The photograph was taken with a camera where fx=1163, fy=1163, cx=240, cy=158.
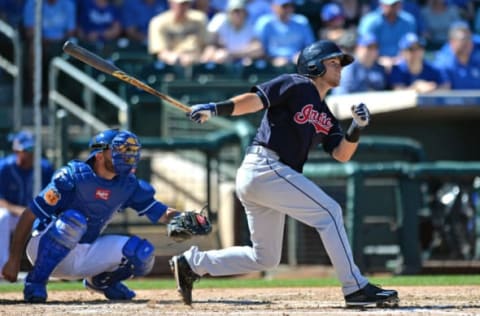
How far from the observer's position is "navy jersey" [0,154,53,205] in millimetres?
10664

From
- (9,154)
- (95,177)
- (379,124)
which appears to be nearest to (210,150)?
(9,154)

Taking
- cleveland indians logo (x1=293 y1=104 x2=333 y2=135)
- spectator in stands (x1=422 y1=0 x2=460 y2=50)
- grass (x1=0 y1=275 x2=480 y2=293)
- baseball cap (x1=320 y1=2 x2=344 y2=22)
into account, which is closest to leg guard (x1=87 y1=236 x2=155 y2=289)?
cleveland indians logo (x1=293 y1=104 x2=333 y2=135)

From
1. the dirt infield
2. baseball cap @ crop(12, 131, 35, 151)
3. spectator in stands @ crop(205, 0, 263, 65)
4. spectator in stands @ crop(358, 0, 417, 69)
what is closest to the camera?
the dirt infield

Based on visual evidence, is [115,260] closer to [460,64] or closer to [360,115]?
[360,115]

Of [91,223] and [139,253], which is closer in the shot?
[139,253]

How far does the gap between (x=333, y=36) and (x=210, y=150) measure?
381 cm

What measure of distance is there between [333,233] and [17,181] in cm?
478

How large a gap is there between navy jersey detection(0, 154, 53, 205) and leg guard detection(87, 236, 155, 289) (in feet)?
10.0

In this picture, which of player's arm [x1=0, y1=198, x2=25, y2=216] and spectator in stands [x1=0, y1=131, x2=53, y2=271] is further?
spectator in stands [x1=0, y1=131, x2=53, y2=271]

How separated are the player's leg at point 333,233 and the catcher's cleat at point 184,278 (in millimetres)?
742

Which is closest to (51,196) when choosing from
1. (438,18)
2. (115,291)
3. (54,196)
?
(54,196)

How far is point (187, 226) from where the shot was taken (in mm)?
7168

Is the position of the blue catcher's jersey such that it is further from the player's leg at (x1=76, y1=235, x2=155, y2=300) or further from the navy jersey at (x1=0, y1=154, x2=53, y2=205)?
the navy jersey at (x1=0, y1=154, x2=53, y2=205)

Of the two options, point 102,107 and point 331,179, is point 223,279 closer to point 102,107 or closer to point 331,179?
point 331,179
